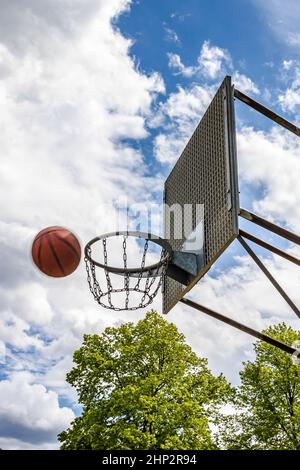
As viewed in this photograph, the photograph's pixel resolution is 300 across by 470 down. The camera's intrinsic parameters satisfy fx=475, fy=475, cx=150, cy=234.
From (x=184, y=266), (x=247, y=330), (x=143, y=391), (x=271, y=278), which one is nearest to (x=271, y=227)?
(x=271, y=278)

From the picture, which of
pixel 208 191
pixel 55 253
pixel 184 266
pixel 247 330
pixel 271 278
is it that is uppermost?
pixel 208 191

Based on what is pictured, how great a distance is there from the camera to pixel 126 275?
768cm

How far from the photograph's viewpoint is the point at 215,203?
7020mm

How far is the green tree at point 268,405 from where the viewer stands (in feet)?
56.7

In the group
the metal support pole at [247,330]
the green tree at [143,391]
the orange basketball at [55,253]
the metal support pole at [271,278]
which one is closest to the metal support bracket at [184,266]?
the metal support pole at [247,330]

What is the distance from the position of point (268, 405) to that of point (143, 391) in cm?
498

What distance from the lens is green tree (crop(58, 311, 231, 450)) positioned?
16.1m

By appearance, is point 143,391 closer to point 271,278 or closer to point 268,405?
point 268,405

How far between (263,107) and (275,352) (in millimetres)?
13945

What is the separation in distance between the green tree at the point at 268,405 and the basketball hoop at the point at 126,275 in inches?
468

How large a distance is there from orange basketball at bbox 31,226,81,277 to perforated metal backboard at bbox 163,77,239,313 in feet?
6.44

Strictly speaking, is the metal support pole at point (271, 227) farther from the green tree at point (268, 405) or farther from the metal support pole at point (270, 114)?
the green tree at point (268, 405)

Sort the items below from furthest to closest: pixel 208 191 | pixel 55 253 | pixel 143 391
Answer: pixel 143 391
pixel 208 191
pixel 55 253
